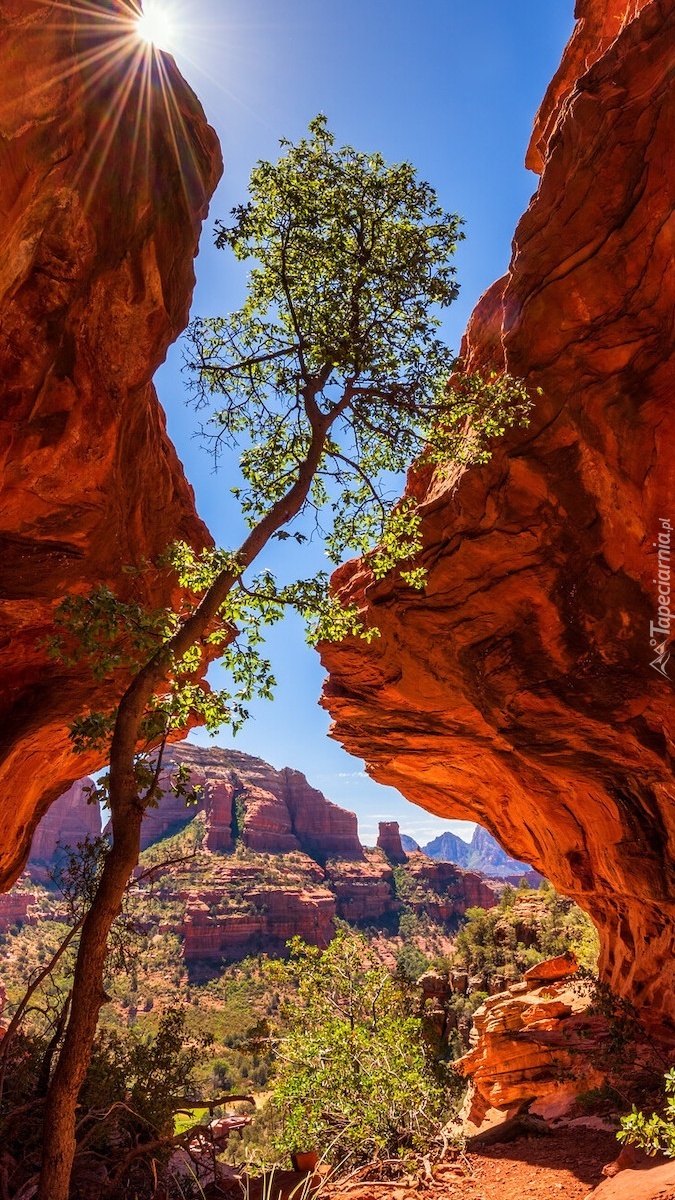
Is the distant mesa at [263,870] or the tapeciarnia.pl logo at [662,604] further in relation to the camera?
the distant mesa at [263,870]

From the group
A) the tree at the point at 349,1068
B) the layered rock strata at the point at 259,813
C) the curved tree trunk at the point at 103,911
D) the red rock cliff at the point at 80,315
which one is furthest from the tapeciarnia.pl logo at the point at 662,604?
the layered rock strata at the point at 259,813

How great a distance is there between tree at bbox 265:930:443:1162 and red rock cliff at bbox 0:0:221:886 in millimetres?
7649

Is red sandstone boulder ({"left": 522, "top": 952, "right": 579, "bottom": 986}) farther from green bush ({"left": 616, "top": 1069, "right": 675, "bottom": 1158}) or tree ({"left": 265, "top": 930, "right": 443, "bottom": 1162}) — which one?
green bush ({"left": 616, "top": 1069, "right": 675, "bottom": 1158})

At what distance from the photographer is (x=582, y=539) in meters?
10.1

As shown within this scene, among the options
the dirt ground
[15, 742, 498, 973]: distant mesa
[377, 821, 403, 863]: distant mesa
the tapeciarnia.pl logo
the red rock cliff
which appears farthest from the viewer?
[377, 821, 403, 863]: distant mesa

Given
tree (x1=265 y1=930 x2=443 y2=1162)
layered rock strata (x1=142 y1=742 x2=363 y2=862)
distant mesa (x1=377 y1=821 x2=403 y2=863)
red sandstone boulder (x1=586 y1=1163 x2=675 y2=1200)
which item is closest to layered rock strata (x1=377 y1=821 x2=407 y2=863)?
distant mesa (x1=377 y1=821 x2=403 y2=863)

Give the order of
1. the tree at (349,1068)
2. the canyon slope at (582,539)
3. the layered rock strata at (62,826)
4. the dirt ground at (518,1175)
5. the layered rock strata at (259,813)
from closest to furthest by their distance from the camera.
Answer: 1. the dirt ground at (518,1175)
2. the canyon slope at (582,539)
3. the tree at (349,1068)
4. the layered rock strata at (259,813)
5. the layered rock strata at (62,826)

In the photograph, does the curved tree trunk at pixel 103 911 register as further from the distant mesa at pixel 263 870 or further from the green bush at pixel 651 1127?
the distant mesa at pixel 263 870

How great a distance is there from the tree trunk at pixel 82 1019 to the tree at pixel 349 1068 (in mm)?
6045

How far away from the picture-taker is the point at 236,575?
5867 millimetres

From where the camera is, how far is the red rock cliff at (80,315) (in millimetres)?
4961

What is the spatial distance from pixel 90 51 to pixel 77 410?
3.43 metres

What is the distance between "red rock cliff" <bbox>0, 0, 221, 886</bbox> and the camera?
4.96 metres

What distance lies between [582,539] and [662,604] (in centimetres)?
158
